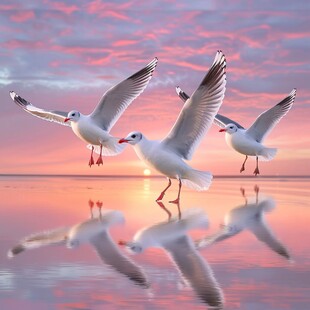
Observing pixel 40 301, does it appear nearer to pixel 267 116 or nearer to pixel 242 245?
pixel 242 245

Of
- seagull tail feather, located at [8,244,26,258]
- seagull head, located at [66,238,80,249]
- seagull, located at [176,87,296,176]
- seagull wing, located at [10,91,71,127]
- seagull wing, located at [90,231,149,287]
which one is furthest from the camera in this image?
seagull, located at [176,87,296,176]

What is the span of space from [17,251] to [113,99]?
892 centimetres

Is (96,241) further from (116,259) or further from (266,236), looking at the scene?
(266,236)

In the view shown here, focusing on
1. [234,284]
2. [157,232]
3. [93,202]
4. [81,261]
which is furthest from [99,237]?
[93,202]

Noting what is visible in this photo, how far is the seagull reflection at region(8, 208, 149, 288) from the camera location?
20.0 feet

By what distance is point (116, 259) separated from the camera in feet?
21.8

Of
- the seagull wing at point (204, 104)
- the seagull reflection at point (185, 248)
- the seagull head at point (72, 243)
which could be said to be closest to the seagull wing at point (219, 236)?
the seagull reflection at point (185, 248)

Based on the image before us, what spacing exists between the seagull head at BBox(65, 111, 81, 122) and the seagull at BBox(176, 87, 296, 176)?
11.6 ft

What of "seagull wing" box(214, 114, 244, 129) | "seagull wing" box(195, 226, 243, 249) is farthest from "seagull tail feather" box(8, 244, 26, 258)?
"seagull wing" box(214, 114, 244, 129)

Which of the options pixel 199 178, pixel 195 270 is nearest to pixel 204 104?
pixel 199 178

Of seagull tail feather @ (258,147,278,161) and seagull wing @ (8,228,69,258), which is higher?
seagull tail feather @ (258,147,278,161)

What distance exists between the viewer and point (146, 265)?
248 inches

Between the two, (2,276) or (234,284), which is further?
(2,276)

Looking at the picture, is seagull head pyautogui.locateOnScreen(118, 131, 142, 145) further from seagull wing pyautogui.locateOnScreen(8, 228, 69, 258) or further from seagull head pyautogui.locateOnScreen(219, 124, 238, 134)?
seagull head pyautogui.locateOnScreen(219, 124, 238, 134)
